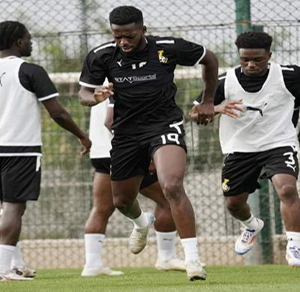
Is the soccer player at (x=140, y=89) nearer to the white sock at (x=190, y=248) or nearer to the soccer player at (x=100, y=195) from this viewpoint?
the white sock at (x=190, y=248)

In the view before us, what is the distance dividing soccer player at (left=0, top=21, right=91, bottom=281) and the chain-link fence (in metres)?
2.75

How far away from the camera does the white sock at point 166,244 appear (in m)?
10.9

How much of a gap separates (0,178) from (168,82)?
1.74 metres

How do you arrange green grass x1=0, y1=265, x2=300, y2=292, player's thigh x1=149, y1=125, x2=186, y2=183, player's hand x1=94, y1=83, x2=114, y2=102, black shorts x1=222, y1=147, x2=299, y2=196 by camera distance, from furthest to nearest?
1. black shorts x1=222, y1=147, x2=299, y2=196
2. player's thigh x1=149, y1=125, x2=186, y2=183
3. player's hand x1=94, y1=83, x2=114, y2=102
4. green grass x1=0, y1=265, x2=300, y2=292

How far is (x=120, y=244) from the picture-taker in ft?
42.4

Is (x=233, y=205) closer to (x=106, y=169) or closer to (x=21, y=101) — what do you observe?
(x=106, y=169)

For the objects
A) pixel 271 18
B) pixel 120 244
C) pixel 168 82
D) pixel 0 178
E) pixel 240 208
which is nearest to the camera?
pixel 168 82

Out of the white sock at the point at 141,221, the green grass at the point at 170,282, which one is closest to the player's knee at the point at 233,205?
the green grass at the point at 170,282

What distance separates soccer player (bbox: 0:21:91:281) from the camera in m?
9.71

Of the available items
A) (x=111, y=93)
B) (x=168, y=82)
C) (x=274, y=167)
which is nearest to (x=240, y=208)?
(x=274, y=167)

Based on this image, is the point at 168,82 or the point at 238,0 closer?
the point at 168,82

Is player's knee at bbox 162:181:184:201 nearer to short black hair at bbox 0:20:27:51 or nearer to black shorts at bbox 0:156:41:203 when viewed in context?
black shorts at bbox 0:156:41:203

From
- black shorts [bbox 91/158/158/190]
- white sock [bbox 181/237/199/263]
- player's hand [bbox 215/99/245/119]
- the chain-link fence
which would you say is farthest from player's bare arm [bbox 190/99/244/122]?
the chain-link fence

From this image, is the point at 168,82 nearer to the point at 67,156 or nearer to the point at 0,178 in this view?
the point at 0,178
